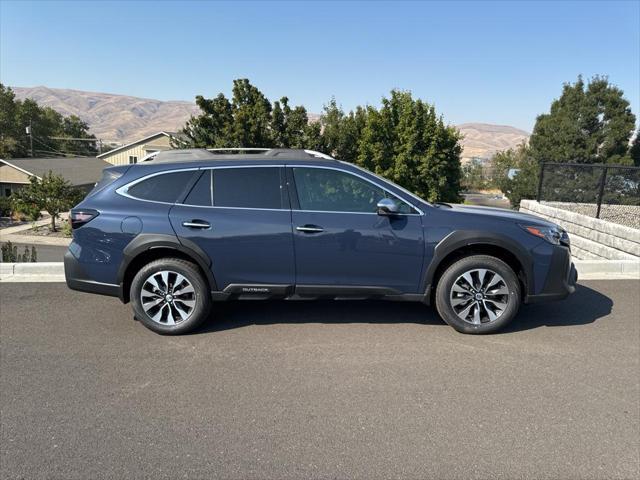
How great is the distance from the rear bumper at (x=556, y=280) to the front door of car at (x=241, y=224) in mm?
2417

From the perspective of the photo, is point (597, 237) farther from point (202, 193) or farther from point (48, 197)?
point (48, 197)

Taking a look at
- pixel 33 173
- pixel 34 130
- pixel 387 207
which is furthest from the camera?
pixel 34 130

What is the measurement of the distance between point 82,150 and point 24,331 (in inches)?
3935

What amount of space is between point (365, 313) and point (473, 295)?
1.16 metres

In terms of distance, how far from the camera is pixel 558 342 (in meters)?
4.09

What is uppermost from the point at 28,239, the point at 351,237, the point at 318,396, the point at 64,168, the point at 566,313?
the point at 64,168

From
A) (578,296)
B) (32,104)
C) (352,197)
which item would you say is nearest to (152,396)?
(352,197)

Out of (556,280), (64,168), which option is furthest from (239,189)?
(64,168)

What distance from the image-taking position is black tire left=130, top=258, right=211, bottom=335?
409 cm

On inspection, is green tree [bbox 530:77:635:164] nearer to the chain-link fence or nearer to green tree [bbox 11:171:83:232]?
the chain-link fence

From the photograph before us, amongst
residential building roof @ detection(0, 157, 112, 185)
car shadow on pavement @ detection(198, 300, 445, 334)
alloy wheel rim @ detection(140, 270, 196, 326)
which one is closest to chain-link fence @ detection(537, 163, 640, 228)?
car shadow on pavement @ detection(198, 300, 445, 334)

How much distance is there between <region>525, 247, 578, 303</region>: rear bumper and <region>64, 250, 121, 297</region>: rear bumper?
13.1 feet

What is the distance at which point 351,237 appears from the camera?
159 inches

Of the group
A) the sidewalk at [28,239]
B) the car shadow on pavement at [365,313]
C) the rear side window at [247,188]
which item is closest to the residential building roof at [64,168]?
the sidewalk at [28,239]
